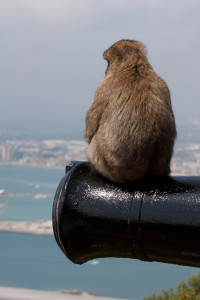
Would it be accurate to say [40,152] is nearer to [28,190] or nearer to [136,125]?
[28,190]

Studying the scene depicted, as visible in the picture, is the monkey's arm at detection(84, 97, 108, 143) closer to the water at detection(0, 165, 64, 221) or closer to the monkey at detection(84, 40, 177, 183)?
the monkey at detection(84, 40, 177, 183)

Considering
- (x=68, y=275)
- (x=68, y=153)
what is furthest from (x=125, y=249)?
(x=68, y=153)

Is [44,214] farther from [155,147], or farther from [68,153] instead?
[155,147]

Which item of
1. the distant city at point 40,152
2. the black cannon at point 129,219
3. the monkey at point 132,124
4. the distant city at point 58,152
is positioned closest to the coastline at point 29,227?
the distant city at point 58,152

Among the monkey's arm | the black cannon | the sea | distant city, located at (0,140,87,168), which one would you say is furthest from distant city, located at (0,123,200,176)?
the black cannon

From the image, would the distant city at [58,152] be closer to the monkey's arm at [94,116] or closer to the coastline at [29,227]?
the coastline at [29,227]

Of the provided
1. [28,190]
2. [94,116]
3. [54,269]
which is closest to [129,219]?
[94,116]
